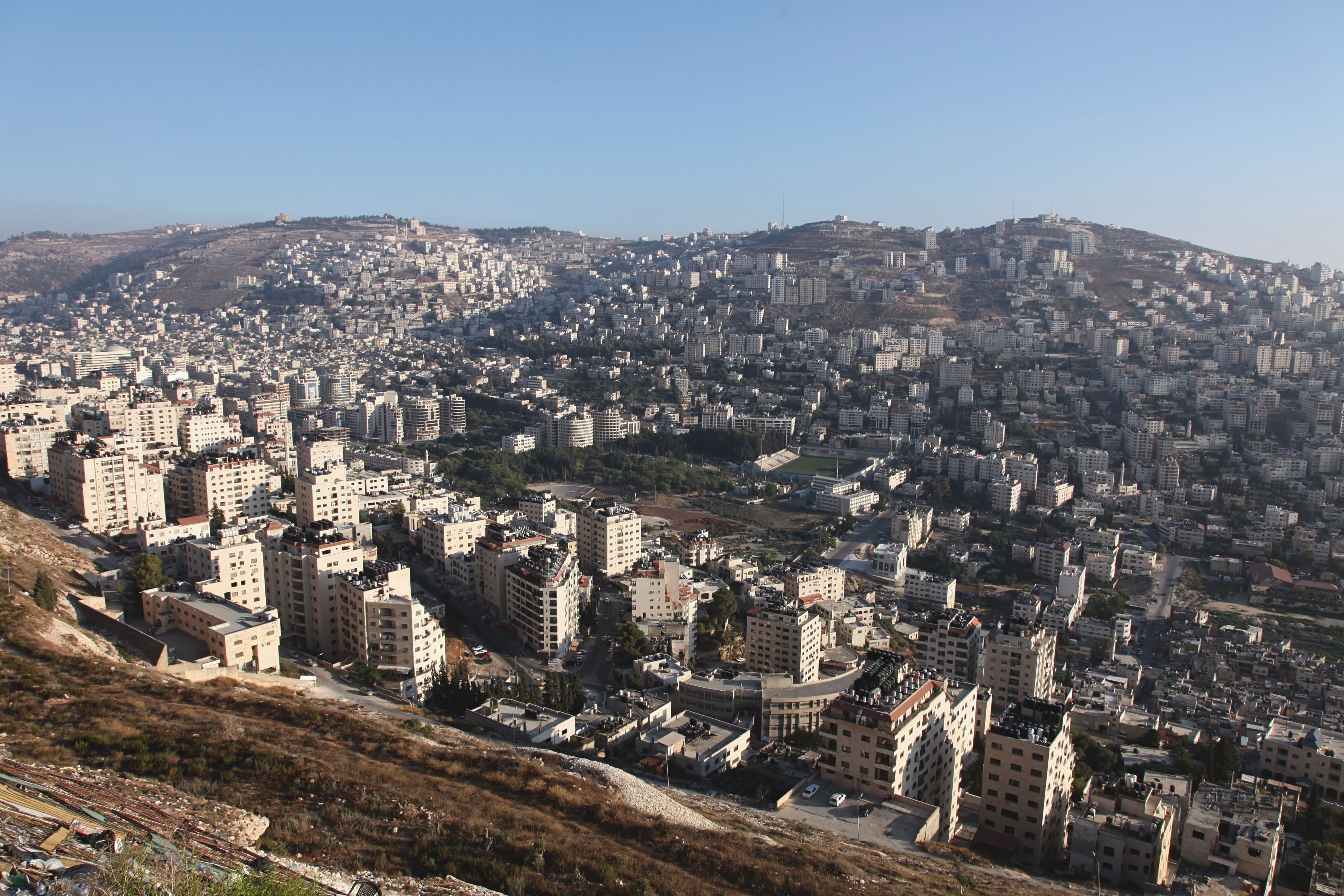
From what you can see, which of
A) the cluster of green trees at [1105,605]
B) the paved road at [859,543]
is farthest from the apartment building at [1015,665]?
the paved road at [859,543]

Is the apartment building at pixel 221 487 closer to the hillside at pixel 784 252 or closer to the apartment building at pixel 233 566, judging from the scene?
the apartment building at pixel 233 566

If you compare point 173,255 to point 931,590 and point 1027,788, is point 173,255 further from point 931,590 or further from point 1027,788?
point 1027,788

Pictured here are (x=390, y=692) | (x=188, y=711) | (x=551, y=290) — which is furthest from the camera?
(x=551, y=290)

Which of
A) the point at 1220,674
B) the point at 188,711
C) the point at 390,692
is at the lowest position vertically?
the point at 1220,674

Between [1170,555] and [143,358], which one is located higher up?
[143,358]

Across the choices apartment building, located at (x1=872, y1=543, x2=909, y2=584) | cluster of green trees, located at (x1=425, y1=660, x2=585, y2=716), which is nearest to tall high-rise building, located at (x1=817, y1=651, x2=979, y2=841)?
cluster of green trees, located at (x1=425, y1=660, x2=585, y2=716)

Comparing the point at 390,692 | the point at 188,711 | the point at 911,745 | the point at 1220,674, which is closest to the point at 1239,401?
the point at 1220,674

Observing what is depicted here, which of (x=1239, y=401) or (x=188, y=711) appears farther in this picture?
(x=1239, y=401)

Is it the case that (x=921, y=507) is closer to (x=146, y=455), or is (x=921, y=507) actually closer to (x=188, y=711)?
(x=146, y=455)
